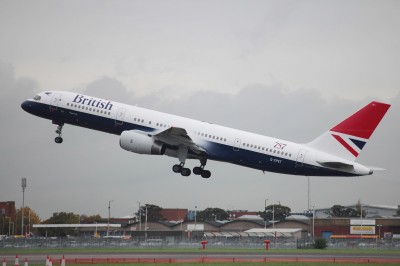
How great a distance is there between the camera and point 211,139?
82.6m

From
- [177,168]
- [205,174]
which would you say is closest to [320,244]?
[205,174]

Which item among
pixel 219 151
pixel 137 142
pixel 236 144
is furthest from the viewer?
pixel 137 142

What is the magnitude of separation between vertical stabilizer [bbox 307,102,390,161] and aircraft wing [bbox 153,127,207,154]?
14.3 meters

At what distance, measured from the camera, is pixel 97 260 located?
250 feet

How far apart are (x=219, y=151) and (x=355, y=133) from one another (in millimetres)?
15007

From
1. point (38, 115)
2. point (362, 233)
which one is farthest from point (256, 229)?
point (38, 115)

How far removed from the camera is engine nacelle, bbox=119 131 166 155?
82.8m

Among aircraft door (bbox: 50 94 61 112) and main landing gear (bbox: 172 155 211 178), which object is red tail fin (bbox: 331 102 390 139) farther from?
aircraft door (bbox: 50 94 61 112)

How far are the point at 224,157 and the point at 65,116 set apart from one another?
68.7 feet

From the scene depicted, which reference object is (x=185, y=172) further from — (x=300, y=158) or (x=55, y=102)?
(x=55, y=102)

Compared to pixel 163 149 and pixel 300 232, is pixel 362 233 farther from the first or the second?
pixel 163 149

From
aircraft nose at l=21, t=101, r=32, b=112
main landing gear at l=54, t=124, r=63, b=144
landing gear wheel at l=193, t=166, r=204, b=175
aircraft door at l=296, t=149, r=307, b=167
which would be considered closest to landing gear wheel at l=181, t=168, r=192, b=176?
landing gear wheel at l=193, t=166, r=204, b=175

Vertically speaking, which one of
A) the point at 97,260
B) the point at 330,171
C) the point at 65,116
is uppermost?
the point at 65,116

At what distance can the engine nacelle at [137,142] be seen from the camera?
271ft
